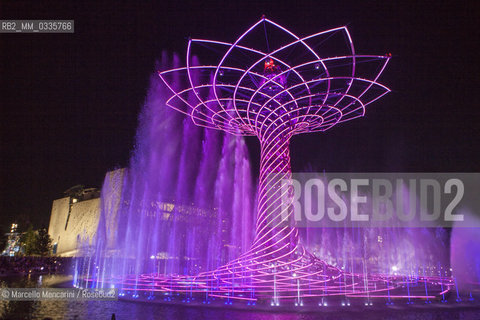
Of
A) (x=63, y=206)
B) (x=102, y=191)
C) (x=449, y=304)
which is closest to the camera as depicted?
(x=449, y=304)

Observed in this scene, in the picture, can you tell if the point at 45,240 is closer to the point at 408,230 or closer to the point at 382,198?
the point at 382,198

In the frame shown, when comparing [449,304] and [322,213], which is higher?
[322,213]

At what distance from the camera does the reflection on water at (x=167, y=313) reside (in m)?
11.3

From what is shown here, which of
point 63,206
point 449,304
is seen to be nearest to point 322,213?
point 449,304

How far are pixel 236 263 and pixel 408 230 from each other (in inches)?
1407

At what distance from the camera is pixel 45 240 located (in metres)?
56.3

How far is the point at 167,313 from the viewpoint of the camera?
11.9 metres

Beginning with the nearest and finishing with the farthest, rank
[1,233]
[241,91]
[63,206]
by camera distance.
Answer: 1. [241,91]
2. [1,233]
3. [63,206]

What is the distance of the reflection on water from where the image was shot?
11.3 m

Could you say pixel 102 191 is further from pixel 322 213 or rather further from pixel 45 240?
pixel 322 213

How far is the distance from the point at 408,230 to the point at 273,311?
39.5m

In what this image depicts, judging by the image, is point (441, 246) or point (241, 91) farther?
point (441, 246)

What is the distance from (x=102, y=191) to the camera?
2327 inches

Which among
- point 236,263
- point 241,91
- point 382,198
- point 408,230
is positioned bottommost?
point 236,263
